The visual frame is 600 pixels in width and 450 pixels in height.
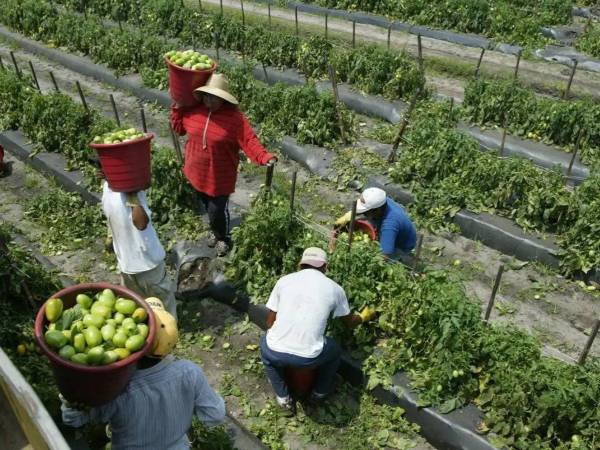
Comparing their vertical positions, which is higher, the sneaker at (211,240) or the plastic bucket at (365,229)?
the plastic bucket at (365,229)

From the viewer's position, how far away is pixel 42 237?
792cm

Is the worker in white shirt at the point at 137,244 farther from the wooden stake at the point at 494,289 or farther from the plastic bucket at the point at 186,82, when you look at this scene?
the wooden stake at the point at 494,289

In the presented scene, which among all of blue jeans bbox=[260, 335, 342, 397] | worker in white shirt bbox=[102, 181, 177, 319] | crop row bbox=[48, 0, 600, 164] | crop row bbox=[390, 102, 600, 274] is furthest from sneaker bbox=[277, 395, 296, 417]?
crop row bbox=[48, 0, 600, 164]

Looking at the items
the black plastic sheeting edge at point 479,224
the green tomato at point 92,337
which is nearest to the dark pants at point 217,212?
the black plastic sheeting edge at point 479,224

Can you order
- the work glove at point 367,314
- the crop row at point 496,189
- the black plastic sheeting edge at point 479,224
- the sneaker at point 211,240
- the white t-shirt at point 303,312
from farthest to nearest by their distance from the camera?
the black plastic sheeting edge at point 479,224, the crop row at point 496,189, the sneaker at point 211,240, the work glove at point 367,314, the white t-shirt at point 303,312

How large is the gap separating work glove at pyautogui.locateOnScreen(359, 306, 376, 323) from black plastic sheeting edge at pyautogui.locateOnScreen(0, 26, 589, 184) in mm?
4256

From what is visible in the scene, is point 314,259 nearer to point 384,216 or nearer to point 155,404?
point 384,216

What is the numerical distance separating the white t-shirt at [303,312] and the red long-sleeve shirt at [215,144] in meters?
1.70

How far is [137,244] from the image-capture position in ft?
17.4

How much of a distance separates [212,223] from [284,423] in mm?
2485

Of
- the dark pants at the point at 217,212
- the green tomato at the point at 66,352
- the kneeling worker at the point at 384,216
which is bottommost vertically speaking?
the dark pants at the point at 217,212

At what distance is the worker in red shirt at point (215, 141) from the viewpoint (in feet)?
20.5

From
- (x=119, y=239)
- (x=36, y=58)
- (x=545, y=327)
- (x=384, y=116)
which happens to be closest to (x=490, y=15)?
(x=384, y=116)

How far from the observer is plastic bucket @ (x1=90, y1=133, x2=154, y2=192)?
4.70 meters
